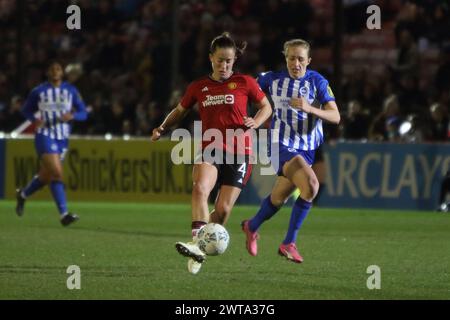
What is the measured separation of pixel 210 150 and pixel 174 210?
8.35 metres

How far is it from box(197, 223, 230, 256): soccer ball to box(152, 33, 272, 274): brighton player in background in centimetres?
18

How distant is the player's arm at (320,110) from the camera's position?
401 inches

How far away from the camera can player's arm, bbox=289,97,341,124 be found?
1018cm

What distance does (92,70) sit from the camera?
24.2 metres

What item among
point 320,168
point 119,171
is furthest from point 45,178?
point 320,168

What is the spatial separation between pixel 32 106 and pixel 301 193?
5.67m

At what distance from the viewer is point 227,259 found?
11328 mm

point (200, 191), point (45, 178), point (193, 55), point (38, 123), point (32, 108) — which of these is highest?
point (193, 55)

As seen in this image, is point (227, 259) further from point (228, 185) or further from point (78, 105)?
point (78, 105)

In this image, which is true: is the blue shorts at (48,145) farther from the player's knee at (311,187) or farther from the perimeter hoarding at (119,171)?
the player's knee at (311,187)

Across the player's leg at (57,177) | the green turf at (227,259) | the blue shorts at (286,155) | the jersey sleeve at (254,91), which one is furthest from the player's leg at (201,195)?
the player's leg at (57,177)

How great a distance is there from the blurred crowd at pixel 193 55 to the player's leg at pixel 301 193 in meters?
7.48
